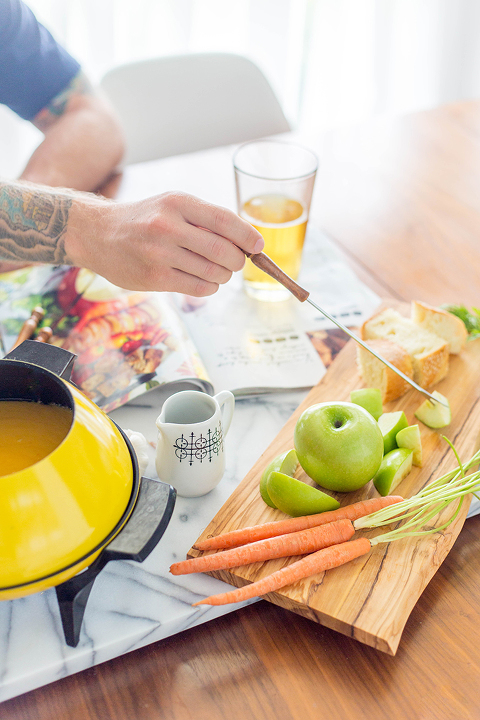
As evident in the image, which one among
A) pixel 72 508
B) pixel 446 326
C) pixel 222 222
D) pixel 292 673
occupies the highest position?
pixel 222 222

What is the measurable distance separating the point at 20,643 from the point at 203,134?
165 cm

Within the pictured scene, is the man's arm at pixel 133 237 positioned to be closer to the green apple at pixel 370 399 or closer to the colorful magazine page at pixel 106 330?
the colorful magazine page at pixel 106 330

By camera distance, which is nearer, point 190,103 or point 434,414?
point 434,414

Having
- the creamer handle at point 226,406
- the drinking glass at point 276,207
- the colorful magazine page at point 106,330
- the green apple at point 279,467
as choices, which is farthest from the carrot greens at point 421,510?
the drinking glass at point 276,207

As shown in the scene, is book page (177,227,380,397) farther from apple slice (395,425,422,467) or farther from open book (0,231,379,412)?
apple slice (395,425,422,467)

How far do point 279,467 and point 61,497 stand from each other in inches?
13.5

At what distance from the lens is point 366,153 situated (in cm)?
164

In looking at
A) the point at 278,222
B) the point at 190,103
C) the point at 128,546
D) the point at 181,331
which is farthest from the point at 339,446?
the point at 190,103

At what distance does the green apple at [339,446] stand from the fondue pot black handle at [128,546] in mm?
222

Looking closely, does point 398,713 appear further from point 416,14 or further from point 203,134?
point 416,14

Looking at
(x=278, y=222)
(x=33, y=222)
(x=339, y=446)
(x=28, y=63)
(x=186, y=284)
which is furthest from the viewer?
(x=28, y=63)

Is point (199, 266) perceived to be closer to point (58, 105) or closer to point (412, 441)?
point (412, 441)

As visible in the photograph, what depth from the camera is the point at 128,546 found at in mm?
573

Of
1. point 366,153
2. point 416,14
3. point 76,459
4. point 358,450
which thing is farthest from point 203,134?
point 416,14
